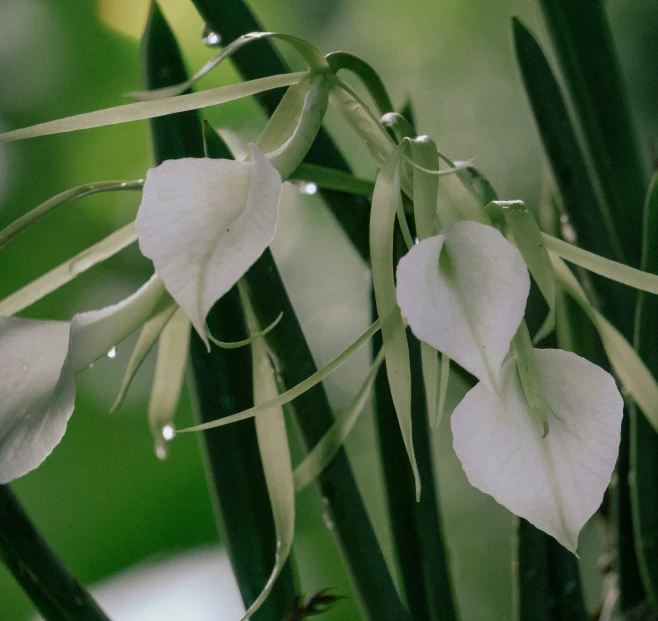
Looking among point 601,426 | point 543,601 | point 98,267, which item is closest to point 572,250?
point 601,426

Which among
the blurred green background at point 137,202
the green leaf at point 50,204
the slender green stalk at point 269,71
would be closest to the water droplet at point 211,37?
the slender green stalk at point 269,71

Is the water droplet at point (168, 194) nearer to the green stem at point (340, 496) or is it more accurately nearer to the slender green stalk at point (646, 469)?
the green stem at point (340, 496)

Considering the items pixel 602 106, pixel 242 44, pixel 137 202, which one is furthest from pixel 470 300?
pixel 137 202

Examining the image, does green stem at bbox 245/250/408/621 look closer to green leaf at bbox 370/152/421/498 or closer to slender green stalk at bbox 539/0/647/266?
green leaf at bbox 370/152/421/498

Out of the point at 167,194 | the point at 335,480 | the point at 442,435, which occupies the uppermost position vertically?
the point at 167,194

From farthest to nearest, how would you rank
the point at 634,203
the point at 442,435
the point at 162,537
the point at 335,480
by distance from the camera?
the point at 442,435 → the point at 162,537 → the point at 634,203 → the point at 335,480

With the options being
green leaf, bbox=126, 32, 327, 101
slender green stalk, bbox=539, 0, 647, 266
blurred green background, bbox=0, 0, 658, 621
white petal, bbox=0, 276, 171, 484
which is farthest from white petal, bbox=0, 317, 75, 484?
blurred green background, bbox=0, 0, 658, 621

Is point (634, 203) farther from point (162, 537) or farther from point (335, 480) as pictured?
point (162, 537)
